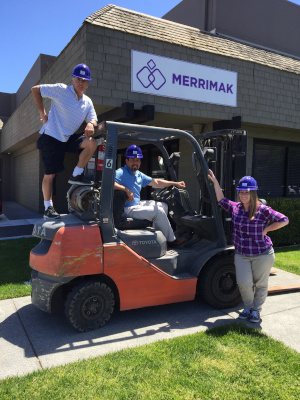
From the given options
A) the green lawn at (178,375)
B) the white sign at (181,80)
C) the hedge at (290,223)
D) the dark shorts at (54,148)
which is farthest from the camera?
the hedge at (290,223)

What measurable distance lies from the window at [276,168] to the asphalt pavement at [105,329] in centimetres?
572

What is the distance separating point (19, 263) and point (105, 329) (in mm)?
3293

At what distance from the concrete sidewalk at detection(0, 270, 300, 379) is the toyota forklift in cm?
20

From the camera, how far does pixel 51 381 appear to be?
115 inches

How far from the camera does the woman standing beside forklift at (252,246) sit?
160 inches

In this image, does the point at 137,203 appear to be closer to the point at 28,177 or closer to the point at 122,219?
the point at 122,219

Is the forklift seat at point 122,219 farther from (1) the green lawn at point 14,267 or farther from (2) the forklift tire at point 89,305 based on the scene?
(1) the green lawn at point 14,267

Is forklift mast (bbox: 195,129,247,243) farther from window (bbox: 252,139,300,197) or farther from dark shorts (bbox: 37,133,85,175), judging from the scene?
window (bbox: 252,139,300,197)

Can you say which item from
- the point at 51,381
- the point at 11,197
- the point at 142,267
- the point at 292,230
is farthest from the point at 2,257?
the point at 11,197

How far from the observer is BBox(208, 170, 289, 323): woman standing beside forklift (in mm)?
4074

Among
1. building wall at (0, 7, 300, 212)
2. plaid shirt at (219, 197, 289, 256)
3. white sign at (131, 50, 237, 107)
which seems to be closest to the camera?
plaid shirt at (219, 197, 289, 256)

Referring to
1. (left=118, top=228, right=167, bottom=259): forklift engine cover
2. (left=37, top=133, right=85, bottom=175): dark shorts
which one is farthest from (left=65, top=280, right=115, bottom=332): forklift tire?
(left=37, top=133, right=85, bottom=175): dark shorts

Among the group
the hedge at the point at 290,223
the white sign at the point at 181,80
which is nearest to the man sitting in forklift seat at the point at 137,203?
the white sign at the point at 181,80

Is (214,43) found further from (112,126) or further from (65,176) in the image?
(65,176)
